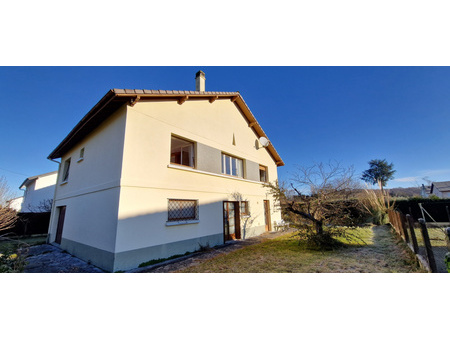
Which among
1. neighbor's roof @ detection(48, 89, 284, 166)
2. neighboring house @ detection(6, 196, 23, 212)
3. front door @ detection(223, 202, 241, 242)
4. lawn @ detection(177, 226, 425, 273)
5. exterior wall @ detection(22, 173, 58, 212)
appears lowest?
lawn @ detection(177, 226, 425, 273)

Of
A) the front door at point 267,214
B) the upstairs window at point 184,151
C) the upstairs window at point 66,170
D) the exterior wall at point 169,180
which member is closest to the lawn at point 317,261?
the exterior wall at point 169,180

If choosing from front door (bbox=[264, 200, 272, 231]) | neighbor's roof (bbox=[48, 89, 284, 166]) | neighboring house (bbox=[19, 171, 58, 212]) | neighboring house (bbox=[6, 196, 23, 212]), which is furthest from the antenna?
neighboring house (bbox=[19, 171, 58, 212])

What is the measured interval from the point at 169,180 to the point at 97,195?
2.53 meters

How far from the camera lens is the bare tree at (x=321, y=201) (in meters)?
6.74

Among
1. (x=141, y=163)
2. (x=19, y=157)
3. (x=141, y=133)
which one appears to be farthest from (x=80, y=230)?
(x=19, y=157)

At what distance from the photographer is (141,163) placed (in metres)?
6.12

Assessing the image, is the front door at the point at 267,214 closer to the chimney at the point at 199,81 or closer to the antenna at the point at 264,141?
the antenna at the point at 264,141

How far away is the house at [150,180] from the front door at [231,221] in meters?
0.05

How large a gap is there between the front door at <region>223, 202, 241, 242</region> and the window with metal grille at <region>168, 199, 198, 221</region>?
213 centimetres

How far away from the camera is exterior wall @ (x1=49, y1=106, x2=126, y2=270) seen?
18.4 feet

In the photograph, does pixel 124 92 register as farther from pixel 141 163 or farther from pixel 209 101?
pixel 209 101

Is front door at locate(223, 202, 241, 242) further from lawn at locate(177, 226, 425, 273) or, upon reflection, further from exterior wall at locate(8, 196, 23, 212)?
exterior wall at locate(8, 196, 23, 212)

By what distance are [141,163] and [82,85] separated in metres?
4.21

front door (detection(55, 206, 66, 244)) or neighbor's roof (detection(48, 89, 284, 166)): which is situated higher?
neighbor's roof (detection(48, 89, 284, 166))
